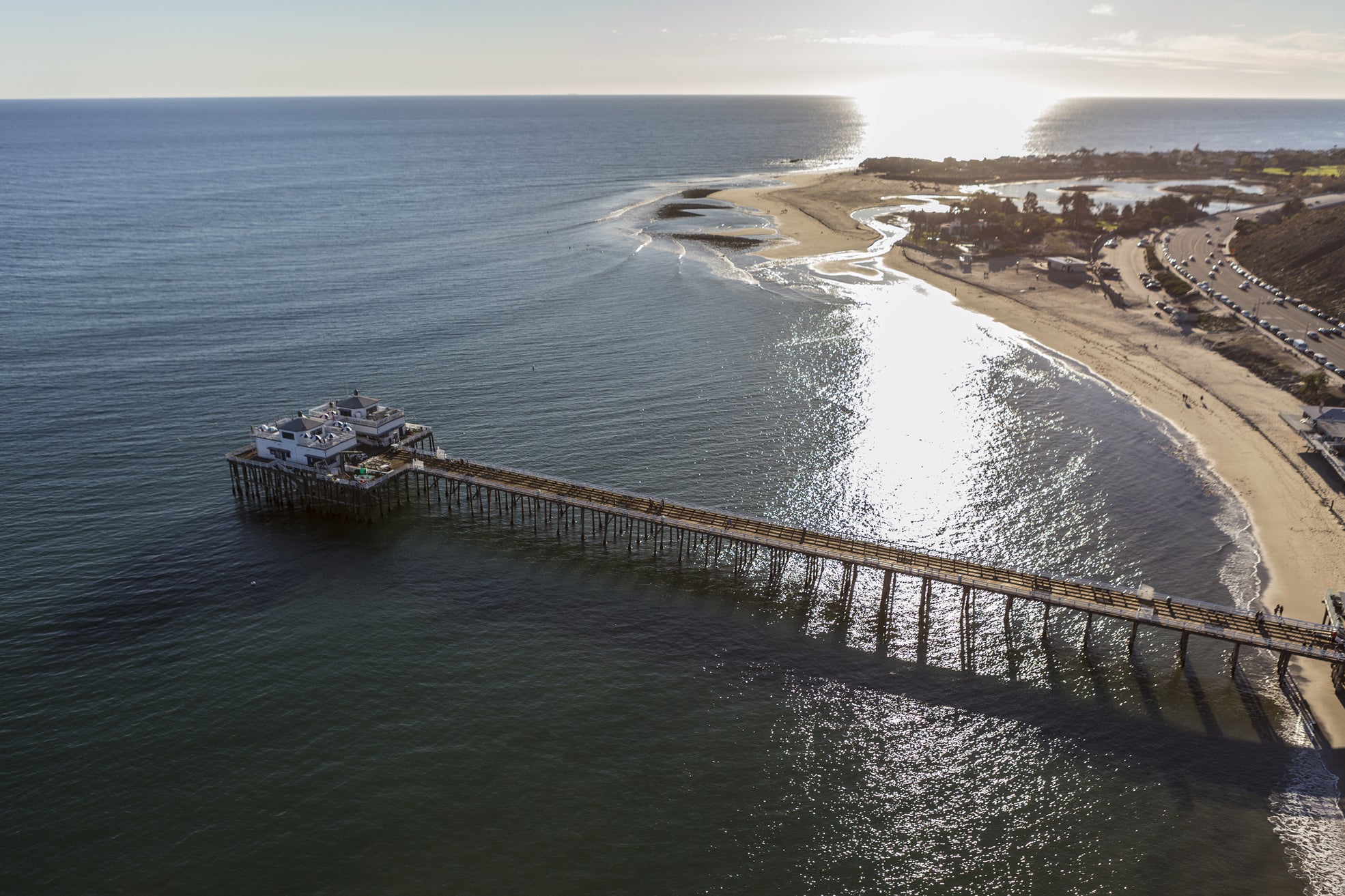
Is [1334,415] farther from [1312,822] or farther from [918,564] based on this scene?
[1312,822]

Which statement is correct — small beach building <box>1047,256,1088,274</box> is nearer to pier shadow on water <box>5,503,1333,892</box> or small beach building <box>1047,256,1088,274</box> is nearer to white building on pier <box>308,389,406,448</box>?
pier shadow on water <box>5,503,1333,892</box>

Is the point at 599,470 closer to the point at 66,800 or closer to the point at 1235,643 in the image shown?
the point at 66,800

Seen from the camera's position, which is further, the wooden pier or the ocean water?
the wooden pier

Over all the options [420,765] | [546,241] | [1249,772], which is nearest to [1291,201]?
[546,241]

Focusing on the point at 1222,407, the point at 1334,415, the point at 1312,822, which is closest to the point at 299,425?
the point at 1312,822

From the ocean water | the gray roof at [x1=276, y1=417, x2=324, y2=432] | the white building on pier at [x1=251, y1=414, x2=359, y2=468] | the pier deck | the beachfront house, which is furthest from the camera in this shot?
the beachfront house

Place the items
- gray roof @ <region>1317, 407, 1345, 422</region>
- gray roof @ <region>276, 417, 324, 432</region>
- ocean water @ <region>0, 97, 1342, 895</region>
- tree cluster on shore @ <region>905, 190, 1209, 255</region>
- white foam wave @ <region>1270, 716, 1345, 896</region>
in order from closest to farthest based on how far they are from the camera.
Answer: white foam wave @ <region>1270, 716, 1345, 896</region>, ocean water @ <region>0, 97, 1342, 895</region>, gray roof @ <region>276, 417, 324, 432</region>, gray roof @ <region>1317, 407, 1345, 422</region>, tree cluster on shore @ <region>905, 190, 1209, 255</region>

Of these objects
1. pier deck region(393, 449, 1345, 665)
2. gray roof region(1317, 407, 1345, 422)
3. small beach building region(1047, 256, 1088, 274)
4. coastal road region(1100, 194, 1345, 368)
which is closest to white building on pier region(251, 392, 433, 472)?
pier deck region(393, 449, 1345, 665)
